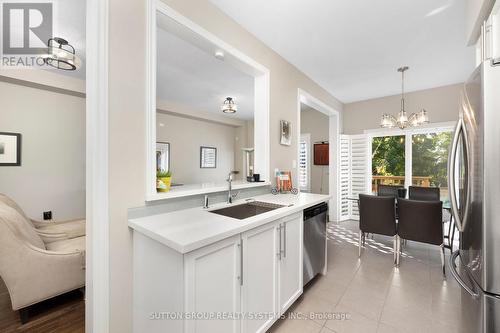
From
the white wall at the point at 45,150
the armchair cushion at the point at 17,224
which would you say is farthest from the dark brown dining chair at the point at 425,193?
the white wall at the point at 45,150

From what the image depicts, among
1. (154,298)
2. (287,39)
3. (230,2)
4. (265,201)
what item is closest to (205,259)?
(154,298)

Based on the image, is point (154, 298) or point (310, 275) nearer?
point (154, 298)

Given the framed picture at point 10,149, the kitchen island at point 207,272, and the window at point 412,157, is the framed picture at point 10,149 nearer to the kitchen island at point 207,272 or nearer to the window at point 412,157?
the kitchen island at point 207,272

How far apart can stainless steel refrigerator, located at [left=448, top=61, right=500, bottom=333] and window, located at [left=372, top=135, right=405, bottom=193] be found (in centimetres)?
352

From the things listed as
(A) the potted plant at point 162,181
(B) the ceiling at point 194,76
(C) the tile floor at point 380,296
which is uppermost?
(B) the ceiling at point 194,76

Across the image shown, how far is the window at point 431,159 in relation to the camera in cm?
388

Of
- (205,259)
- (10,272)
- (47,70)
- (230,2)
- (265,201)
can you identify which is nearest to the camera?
(205,259)

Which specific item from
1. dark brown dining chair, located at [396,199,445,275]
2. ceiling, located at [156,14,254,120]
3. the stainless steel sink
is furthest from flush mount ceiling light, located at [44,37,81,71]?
dark brown dining chair, located at [396,199,445,275]

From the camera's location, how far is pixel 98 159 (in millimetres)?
1211

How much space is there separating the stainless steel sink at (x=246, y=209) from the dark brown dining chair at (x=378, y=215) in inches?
66.0

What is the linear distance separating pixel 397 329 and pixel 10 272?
304 cm

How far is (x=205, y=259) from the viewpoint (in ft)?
3.56

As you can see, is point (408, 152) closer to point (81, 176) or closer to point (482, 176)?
point (482, 176)

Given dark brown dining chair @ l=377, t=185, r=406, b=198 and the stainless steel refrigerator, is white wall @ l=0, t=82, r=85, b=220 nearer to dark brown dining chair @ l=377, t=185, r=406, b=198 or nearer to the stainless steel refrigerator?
the stainless steel refrigerator
